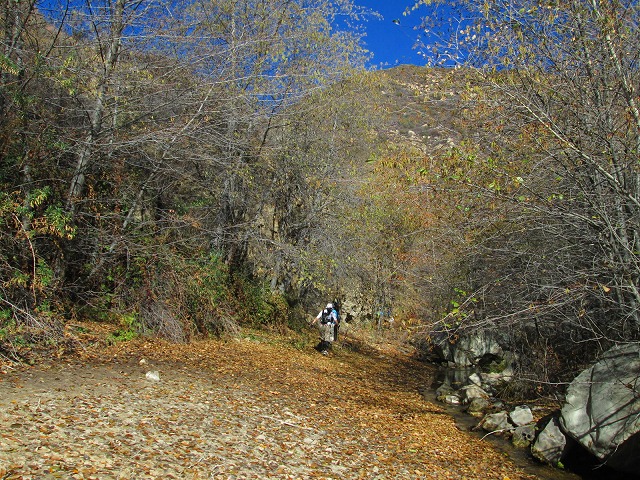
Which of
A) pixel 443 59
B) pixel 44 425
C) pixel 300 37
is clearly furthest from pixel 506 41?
pixel 300 37

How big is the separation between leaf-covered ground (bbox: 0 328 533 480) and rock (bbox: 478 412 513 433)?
61 centimetres

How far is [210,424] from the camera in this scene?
6773 mm

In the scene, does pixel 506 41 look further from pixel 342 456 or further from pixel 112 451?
pixel 112 451

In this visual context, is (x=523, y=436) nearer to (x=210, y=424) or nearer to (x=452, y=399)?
(x=452, y=399)

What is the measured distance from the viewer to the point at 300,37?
1588 cm

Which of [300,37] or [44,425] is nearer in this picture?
[44,425]

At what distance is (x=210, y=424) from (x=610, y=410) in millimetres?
5785

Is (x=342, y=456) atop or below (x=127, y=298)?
below

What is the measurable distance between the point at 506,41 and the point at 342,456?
6182 millimetres

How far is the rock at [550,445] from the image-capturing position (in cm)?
831

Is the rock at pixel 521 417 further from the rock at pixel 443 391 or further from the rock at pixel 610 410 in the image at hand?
the rock at pixel 443 391

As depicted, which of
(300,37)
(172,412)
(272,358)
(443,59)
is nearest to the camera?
(172,412)

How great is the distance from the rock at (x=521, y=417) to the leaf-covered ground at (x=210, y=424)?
3.59ft

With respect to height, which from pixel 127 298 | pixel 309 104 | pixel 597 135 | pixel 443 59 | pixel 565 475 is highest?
pixel 309 104
